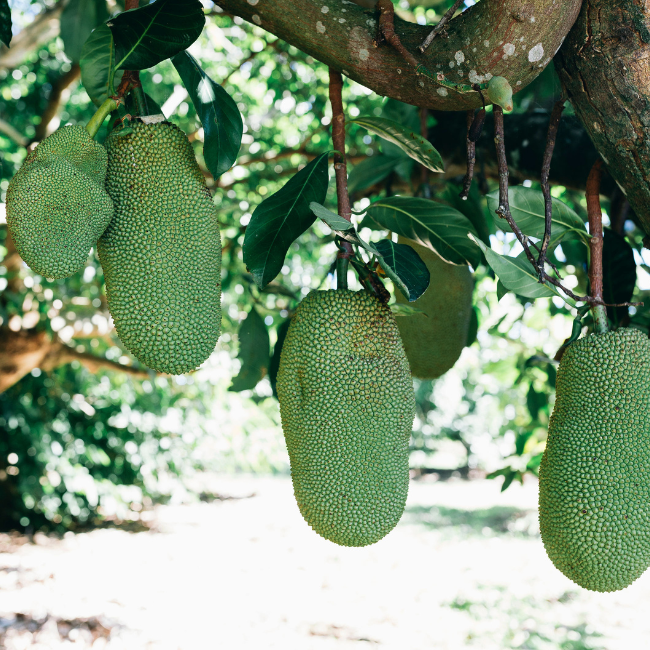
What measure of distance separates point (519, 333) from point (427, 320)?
147 cm

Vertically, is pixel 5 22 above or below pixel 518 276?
above

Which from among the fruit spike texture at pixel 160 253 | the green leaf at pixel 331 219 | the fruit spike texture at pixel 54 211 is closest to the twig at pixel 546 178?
the green leaf at pixel 331 219

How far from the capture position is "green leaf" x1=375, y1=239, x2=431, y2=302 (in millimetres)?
786

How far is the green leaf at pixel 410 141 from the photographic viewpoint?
852mm

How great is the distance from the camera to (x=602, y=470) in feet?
2.47

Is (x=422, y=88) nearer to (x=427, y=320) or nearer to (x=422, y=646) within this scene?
(x=427, y=320)

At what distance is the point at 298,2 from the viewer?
762 mm

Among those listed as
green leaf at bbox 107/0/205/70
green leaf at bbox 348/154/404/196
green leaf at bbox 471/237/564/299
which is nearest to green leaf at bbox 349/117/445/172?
green leaf at bbox 471/237/564/299

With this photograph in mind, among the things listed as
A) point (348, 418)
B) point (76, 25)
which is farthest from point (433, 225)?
point (76, 25)

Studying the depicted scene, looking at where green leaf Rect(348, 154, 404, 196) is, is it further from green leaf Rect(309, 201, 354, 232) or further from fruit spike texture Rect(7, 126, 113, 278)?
fruit spike texture Rect(7, 126, 113, 278)

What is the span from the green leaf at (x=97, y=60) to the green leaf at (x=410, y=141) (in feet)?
1.22

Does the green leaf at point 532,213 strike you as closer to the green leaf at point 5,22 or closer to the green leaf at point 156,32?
the green leaf at point 156,32

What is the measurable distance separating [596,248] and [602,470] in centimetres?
32

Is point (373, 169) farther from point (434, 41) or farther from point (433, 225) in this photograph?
point (434, 41)
